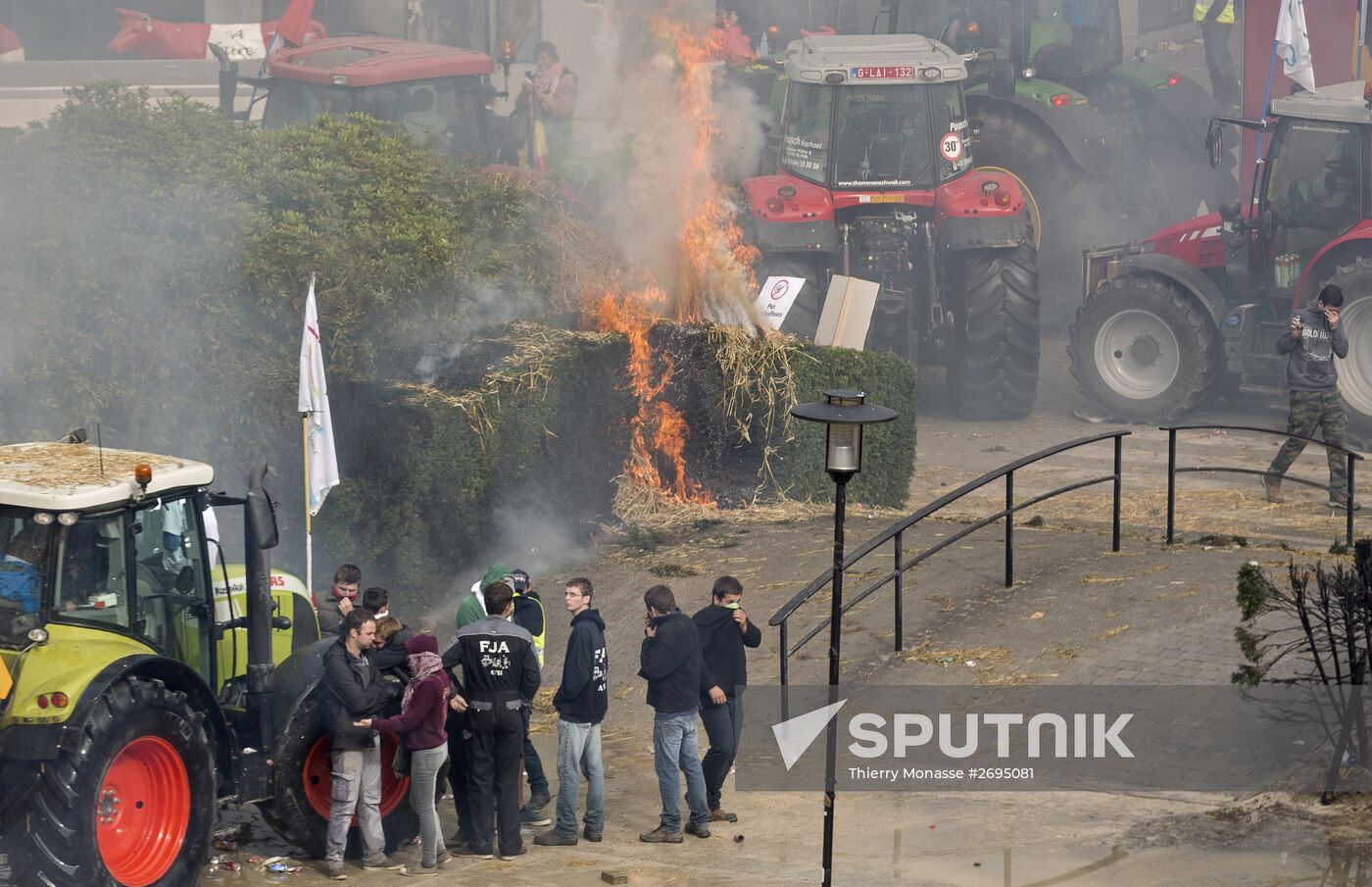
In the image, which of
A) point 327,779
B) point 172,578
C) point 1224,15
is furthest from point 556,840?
point 1224,15

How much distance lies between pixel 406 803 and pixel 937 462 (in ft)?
32.4

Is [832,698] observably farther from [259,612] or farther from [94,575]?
[94,575]

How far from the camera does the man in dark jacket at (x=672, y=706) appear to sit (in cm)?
955

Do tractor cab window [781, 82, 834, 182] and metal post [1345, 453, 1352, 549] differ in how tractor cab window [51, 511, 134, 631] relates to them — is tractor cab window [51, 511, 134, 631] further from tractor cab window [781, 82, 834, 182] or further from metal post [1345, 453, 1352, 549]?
tractor cab window [781, 82, 834, 182]

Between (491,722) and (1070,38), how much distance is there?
19897mm

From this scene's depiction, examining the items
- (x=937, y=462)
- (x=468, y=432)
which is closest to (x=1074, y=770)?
(x=468, y=432)

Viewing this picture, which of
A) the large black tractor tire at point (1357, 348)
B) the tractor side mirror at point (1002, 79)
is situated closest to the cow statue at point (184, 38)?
the tractor side mirror at point (1002, 79)

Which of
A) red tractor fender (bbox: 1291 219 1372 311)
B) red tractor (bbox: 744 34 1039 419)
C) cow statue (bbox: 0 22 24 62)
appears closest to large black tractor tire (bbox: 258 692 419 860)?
red tractor (bbox: 744 34 1039 419)

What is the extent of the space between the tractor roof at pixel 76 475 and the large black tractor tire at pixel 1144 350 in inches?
515

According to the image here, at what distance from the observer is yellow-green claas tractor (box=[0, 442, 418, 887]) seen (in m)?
7.75

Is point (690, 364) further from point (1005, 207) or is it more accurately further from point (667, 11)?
point (667, 11)

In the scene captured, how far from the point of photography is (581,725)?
31.5 ft

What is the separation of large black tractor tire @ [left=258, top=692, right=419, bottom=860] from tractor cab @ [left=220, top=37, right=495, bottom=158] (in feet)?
44.5

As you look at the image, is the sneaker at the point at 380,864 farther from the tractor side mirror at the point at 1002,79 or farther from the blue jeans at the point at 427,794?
the tractor side mirror at the point at 1002,79
